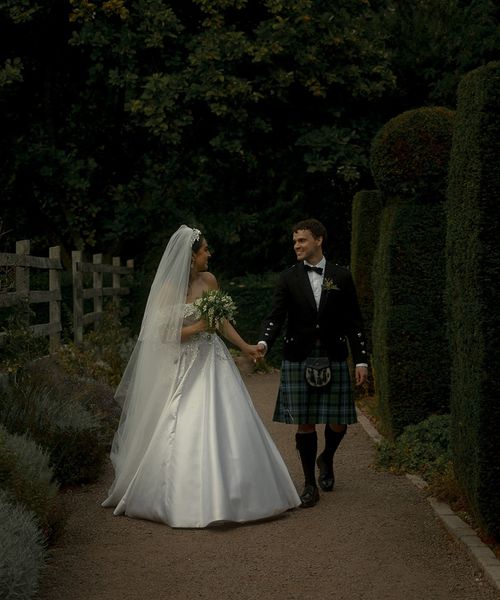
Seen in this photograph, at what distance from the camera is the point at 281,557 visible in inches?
248

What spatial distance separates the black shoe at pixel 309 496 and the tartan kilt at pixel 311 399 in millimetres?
508

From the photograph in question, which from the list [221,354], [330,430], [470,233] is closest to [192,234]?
[221,354]

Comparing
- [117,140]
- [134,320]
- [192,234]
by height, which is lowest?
[134,320]

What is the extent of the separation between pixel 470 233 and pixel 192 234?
8.11 feet

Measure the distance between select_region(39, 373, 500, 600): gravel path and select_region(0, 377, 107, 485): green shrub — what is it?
44 cm

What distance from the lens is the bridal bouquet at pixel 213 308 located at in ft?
25.4

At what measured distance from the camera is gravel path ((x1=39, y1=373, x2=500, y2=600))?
561 centimetres

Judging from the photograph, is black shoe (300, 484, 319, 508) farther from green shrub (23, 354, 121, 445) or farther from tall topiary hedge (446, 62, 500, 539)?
green shrub (23, 354, 121, 445)

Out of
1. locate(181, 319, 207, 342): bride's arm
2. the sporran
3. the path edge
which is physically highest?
locate(181, 319, 207, 342): bride's arm

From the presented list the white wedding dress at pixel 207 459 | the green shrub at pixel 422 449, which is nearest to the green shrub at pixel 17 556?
the white wedding dress at pixel 207 459

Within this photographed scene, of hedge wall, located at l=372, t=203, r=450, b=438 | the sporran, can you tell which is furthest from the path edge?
hedge wall, located at l=372, t=203, r=450, b=438

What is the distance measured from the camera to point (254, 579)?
5.82m

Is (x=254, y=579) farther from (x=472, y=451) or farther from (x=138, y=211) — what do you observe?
(x=138, y=211)

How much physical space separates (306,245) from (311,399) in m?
1.18
